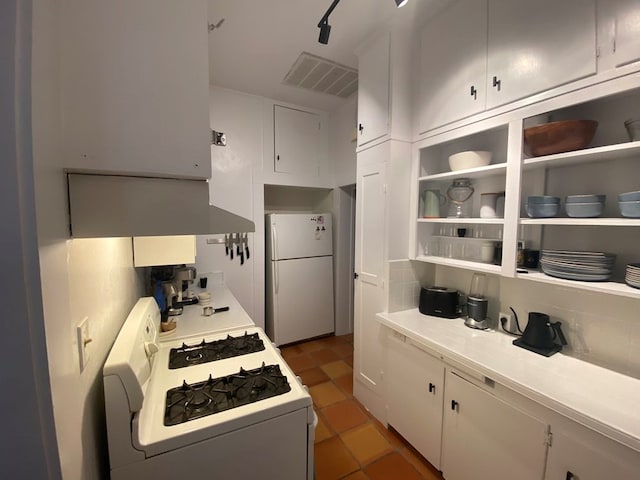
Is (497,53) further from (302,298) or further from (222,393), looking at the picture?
(302,298)

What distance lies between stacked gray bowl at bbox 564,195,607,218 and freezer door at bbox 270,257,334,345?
8.27ft

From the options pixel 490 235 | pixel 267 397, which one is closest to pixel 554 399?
pixel 490 235

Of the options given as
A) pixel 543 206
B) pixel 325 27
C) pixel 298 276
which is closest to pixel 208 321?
pixel 298 276

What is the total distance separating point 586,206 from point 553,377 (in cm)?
79

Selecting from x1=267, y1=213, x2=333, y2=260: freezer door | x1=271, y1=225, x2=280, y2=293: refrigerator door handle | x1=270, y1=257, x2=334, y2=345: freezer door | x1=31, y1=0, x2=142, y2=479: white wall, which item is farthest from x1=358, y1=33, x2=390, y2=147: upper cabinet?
x1=31, y1=0, x2=142, y2=479: white wall

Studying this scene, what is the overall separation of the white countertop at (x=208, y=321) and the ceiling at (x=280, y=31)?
6.70 ft

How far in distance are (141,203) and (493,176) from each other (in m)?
2.01

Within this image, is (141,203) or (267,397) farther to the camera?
(267,397)

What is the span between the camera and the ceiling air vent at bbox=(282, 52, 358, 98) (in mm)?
2389

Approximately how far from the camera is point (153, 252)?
1.79 m

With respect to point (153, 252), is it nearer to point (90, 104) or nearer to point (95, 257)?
point (95, 257)

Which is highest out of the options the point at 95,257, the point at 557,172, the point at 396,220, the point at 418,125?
the point at 418,125

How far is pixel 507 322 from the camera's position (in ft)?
5.64

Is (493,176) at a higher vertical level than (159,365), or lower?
higher
